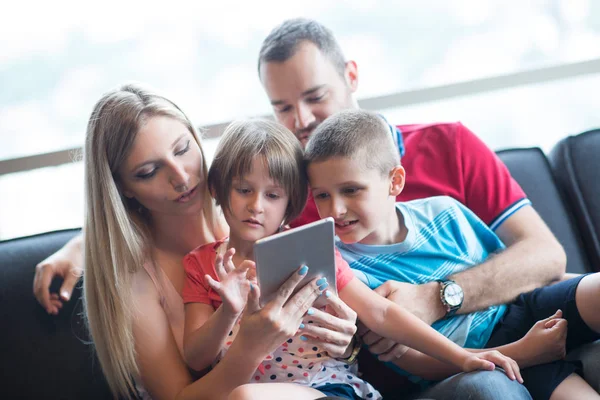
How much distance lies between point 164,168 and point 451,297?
80 cm

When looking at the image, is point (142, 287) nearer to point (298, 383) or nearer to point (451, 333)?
point (298, 383)

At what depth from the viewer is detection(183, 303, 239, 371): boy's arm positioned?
137 cm

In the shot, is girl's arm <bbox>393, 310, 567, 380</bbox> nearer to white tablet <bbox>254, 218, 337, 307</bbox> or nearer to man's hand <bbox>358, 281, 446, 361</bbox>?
man's hand <bbox>358, 281, 446, 361</bbox>

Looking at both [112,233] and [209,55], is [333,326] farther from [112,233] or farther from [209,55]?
[209,55]

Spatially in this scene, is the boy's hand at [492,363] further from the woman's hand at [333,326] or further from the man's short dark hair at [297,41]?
the man's short dark hair at [297,41]

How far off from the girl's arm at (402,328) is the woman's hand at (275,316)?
0.15m

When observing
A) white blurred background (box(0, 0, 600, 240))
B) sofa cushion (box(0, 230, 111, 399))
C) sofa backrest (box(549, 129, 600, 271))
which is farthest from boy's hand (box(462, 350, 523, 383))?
white blurred background (box(0, 0, 600, 240))

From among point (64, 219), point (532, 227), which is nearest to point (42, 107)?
point (64, 219)

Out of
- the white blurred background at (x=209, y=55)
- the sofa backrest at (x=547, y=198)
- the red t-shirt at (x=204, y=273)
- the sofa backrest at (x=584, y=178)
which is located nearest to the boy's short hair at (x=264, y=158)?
the red t-shirt at (x=204, y=273)

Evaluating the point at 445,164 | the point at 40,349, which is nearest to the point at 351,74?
the point at 445,164

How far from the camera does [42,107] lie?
2750mm

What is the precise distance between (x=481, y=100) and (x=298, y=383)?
197 cm

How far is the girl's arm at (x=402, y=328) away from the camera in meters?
1.43

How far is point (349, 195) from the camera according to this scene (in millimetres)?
1546
